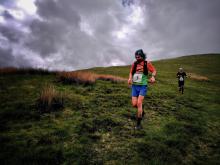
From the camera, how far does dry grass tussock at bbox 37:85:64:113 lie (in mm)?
7245

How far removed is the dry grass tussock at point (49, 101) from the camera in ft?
23.8

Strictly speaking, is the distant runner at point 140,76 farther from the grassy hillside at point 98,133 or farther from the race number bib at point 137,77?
the grassy hillside at point 98,133

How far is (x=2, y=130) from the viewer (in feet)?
18.0

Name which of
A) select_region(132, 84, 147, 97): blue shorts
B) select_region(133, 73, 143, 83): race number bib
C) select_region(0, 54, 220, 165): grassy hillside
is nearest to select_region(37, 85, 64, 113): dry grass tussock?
select_region(0, 54, 220, 165): grassy hillside

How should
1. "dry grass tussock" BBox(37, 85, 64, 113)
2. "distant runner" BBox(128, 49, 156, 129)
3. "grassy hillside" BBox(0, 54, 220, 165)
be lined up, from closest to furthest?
"grassy hillside" BBox(0, 54, 220, 165) < "distant runner" BBox(128, 49, 156, 129) < "dry grass tussock" BBox(37, 85, 64, 113)

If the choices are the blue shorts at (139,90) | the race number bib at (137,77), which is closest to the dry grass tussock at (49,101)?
the blue shorts at (139,90)

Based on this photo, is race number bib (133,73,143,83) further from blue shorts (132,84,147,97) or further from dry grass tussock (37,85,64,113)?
dry grass tussock (37,85,64,113)

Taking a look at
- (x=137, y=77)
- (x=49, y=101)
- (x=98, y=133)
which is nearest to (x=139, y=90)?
(x=137, y=77)

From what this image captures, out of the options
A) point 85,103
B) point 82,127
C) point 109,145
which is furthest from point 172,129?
point 85,103

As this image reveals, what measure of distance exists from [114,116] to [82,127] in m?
1.66

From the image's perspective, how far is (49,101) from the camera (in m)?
7.36

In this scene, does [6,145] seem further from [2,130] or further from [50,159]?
[50,159]

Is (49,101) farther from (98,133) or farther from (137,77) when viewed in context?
(137,77)

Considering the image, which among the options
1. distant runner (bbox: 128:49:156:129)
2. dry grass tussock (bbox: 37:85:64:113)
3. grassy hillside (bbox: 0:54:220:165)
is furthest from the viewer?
dry grass tussock (bbox: 37:85:64:113)
